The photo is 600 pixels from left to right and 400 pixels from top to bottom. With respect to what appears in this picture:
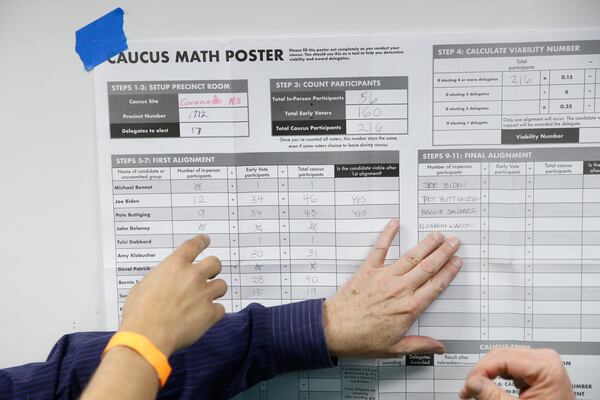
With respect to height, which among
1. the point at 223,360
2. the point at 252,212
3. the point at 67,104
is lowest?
the point at 223,360

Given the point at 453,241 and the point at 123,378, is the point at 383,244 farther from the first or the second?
the point at 123,378

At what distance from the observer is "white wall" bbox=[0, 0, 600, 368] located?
2.47 ft

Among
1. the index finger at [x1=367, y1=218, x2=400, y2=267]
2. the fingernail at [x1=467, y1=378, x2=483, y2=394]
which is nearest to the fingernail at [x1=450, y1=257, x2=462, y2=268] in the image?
the index finger at [x1=367, y1=218, x2=400, y2=267]

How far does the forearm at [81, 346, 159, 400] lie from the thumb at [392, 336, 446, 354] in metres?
0.38

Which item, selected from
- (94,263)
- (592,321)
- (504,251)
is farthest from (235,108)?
(592,321)

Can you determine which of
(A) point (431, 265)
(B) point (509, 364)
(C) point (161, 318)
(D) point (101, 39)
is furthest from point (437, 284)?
(D) point (101, 39)

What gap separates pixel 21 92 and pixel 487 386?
86cm

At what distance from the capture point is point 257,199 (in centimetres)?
80

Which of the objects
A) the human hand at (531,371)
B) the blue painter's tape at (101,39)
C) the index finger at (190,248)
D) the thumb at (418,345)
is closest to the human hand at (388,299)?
the thumb at (418,345)

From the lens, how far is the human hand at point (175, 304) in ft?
1.99

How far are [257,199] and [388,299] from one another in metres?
A: 0.27

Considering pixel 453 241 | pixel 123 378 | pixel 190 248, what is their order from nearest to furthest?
1. pixel 123 378
2. pixel 190 248
3. pixel 453 241

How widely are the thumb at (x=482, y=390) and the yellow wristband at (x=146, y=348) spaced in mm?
390

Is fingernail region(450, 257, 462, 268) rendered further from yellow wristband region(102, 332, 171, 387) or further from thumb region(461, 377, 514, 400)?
yellow wristband region(102, 332, 171, 387)
